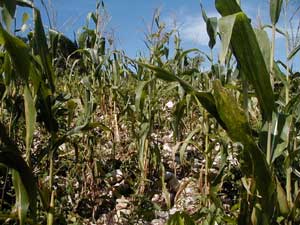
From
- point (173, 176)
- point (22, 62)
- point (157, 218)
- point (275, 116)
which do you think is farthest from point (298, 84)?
point (22, 62)

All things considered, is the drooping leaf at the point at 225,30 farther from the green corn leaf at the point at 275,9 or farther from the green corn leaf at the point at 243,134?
the green corn leaf at the point at 275,9

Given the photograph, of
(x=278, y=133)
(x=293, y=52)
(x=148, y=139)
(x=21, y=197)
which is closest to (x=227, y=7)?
(x=278, y=133)

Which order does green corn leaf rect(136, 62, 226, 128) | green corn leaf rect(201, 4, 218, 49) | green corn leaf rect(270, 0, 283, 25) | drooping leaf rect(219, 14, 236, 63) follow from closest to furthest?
drooping leaf rect(219, 14, 236, 63)
green corn leaf rect(136, 62, 226, 128)
green corn leaf rect(270, 0, 283, 25)
green corn leaf rect(201, 4, 218, 49)

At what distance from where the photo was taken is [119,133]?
2896mm

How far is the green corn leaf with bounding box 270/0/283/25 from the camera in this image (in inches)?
49.8

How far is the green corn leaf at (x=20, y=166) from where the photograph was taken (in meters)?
1.20

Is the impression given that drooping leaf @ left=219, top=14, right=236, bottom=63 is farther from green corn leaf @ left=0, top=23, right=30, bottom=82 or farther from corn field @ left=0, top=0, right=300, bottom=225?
green corn leaf @ left=0, top=23, right=30, bottom=82

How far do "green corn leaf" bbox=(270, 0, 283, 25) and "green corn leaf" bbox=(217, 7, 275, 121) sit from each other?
0.87ft

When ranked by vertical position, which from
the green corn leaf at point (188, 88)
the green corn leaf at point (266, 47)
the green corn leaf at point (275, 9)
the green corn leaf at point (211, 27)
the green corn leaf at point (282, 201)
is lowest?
the green corn leaf at point (282, 201)

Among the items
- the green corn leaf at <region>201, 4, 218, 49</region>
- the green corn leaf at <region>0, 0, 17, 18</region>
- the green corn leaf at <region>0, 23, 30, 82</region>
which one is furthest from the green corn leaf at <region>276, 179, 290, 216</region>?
the green corn leaf at <region>0, 0, 17, 18</region>

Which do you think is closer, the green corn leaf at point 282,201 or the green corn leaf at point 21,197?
the green corn leaf at point 21,197

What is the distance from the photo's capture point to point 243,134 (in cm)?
109

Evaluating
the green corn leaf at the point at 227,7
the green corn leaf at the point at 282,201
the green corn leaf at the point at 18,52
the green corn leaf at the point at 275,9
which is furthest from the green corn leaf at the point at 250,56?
the green corn leaf at the point at 18,52

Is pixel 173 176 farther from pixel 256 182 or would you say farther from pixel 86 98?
pixel 256 182
